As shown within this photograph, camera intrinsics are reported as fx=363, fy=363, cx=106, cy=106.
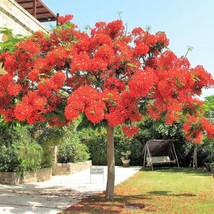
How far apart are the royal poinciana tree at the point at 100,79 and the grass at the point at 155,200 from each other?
0.76 metres

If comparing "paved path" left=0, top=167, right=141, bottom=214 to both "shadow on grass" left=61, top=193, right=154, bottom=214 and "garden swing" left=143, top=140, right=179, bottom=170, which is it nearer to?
"shadow on grass" left=61, top=193, right=154, bottom=214

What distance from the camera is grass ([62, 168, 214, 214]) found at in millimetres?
8672

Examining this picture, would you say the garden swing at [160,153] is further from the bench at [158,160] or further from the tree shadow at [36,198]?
the tree shadow at [36,198]

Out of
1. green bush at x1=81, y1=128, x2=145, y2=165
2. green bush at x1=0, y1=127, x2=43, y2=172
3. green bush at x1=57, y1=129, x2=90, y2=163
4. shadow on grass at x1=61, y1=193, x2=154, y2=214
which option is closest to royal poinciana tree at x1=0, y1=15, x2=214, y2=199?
shadow on grass at x1=61, y1=193, x2=154, y2=214

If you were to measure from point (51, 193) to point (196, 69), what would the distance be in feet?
19.4

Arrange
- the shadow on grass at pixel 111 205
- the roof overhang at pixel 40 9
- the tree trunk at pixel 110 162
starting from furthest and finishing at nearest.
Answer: the roof overhang at pixel 40 9 → the tree trunk at pixel 110 162 → the shadow on grass at pixel 111 205

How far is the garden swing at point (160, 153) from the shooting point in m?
20.9

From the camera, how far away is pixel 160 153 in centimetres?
2302

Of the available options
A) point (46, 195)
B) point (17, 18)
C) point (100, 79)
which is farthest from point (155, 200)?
point (17, 18)

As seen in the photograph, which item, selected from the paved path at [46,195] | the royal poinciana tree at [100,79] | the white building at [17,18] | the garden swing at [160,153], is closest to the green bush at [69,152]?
the paved path at [46,195]

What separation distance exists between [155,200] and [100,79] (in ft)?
12.2

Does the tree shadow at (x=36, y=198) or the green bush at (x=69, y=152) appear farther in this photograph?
the green bush at (x=69, y=152)

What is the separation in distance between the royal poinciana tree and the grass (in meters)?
0.76

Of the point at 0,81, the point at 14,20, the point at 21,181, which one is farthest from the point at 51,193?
the point at 14,20
